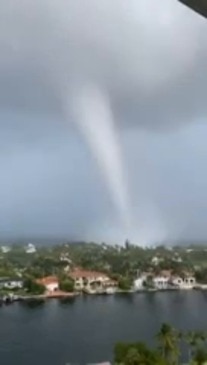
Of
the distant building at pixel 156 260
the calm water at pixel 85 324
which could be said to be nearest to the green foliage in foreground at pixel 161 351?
the calm water at pixel 85 324

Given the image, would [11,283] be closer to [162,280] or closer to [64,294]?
[64,294]

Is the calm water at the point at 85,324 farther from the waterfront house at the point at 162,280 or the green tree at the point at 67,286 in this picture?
the waterfront house at the point at 162,280

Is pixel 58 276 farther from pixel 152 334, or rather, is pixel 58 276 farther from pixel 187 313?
pixel 152 334

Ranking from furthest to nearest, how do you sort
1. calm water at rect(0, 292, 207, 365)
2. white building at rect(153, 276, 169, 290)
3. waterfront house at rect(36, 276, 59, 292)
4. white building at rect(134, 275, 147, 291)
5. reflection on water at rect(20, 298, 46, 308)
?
white building at rect(153, 276, 169, 290), white building at rect(134, 275, 147, 291), waterfront house at rect(36, 276, 59, 292), reflection on water at rect(20, 298, 46, 308), calm water at rect(0, 292, 207, 365)

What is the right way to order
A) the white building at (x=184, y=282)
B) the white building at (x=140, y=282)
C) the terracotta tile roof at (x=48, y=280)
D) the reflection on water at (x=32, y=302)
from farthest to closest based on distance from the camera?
the white building at (x=184, y=282) < the white building at (x=140, y=282) < the terracotta tile roof at (x=48, y=280) < the reflection on water at (x=32, y=302)

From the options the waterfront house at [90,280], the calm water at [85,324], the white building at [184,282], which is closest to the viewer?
the calm water at [85,324]

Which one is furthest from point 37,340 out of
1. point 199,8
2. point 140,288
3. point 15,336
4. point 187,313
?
point 199,8

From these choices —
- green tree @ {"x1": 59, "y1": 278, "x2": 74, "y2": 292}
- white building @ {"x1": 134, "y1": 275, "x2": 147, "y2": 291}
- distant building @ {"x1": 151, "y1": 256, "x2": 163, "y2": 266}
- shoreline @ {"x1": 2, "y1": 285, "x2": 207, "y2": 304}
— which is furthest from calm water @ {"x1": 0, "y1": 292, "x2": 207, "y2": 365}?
distant building @ {"x1": 151, "y1": 256, "x2": 163, "y2": 266}

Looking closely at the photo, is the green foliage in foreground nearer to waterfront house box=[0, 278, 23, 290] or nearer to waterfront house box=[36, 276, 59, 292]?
waterfront house box=[36, 276, 59, 292]
